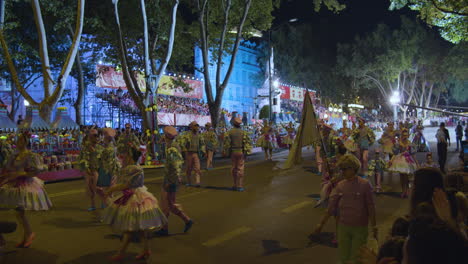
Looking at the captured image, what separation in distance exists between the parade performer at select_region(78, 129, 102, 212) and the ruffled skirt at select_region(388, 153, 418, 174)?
736cm

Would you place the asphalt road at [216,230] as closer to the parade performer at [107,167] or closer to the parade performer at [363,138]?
the parade performer at [107,167]

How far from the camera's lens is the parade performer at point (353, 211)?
4.60 metres

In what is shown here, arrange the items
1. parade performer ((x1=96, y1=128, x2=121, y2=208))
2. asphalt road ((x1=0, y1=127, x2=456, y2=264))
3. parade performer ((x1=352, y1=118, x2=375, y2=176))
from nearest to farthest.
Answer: asphalt road ((x1=0, y1=127, x2=456, y2=264)) < parade performer ((x1=96, y1=128, x2=121, y2=208)) < parade performer ((x1=352, y1=118, x2=375, y2=176))

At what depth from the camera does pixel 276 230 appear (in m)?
7.32

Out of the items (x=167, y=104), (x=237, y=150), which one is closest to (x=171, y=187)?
(x=237, y=150)

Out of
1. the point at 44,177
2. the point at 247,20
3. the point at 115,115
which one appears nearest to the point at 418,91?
the point at 247,20

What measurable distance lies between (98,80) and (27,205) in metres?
20.8

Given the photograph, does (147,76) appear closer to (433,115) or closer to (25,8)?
(25,8)

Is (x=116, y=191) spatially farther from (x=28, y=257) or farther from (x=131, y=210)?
(x=28, y=257)

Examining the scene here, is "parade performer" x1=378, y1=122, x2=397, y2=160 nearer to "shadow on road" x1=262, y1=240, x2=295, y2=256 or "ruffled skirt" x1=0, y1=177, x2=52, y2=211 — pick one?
"shadow on road" x1=262, y1=240, x2=295, y2=256

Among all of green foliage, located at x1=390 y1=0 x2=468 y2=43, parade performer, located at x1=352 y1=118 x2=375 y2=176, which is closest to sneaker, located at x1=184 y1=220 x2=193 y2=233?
parade performer, located at x1=352 y1=118 x2=375 y2=176

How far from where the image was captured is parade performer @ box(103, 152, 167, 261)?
536cm

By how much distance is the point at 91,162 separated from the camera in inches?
339

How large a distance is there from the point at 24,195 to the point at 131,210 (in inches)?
77.0
